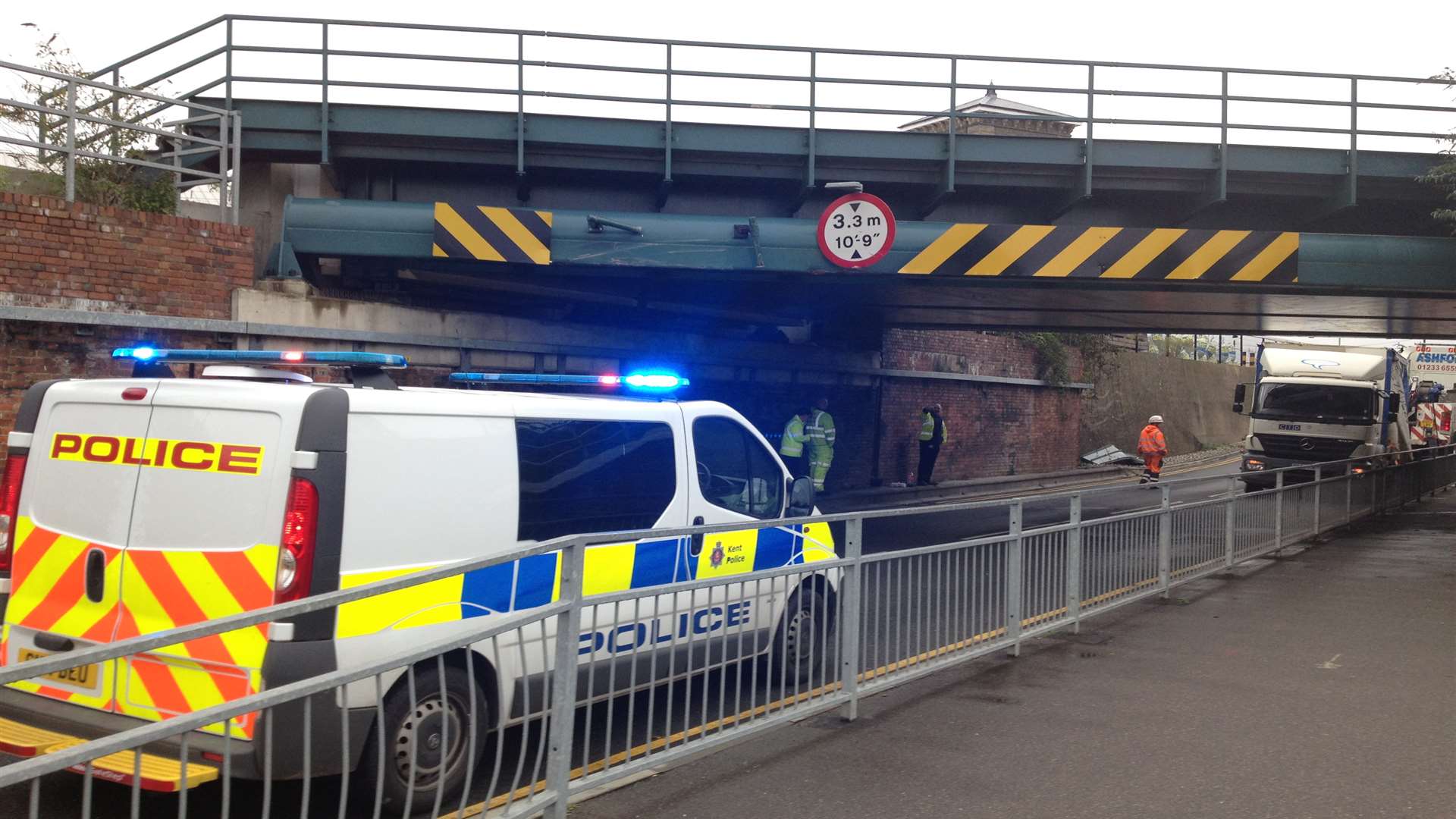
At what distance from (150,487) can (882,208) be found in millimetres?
10891

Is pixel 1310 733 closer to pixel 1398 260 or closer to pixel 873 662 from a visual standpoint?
pixel 873 662

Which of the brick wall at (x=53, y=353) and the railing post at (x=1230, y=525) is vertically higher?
the brick wall at (x=53, y=353)

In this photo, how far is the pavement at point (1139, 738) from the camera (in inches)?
211

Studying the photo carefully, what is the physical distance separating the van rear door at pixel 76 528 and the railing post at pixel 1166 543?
27.4 feet

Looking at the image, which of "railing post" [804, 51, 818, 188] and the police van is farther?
"railing post" [804, 51, 818, 188]

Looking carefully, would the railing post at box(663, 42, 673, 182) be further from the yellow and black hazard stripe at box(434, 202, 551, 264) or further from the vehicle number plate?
the vehicle number plate

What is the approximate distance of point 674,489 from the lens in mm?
6766

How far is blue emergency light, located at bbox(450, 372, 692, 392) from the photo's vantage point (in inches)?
274

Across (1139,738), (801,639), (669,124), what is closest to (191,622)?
(801,639)

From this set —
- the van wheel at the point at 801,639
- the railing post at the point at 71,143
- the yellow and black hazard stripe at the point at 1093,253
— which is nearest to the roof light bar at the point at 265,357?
Answer: the van wheel at the point at 801,639

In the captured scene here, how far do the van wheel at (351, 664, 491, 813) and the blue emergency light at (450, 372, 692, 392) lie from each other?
219 centimetres

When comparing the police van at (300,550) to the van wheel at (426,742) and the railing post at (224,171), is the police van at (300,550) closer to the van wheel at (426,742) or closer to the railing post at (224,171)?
the van wheel at (426,742)

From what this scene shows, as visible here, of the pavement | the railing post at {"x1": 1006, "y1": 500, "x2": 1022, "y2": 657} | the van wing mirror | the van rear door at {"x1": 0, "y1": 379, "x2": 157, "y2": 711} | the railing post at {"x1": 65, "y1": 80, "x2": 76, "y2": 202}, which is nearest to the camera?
the van rear door at {"x1": 0, "y1": 379, "x2": 157, "y2": 711}

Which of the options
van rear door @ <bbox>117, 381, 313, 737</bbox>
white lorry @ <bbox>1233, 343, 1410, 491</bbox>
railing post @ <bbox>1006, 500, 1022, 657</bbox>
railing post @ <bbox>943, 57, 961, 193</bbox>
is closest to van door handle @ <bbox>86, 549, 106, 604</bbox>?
van rear door @ <bbox>117, 381, 313, 737</bbox>
